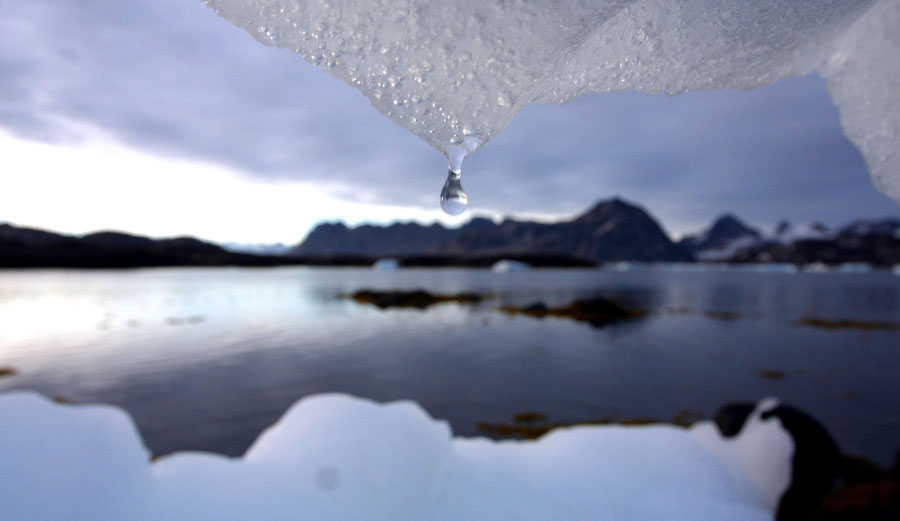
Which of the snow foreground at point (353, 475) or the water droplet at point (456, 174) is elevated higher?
the water droplet at point (456, 174)

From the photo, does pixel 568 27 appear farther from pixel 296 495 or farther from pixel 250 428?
pixel 250 428

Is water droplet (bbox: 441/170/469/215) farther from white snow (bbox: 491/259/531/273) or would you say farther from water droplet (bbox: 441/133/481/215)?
white snow (bbox: 491/259/531/273)

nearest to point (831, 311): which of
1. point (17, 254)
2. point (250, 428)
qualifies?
point (250, 428)

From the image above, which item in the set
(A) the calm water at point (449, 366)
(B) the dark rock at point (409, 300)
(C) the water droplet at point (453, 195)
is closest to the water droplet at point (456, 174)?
(C) the water droplet at point (453, 195)

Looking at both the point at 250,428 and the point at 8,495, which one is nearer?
the point at 8,495

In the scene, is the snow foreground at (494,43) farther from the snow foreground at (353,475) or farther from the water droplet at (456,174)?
the snow foreground at (353,475)
